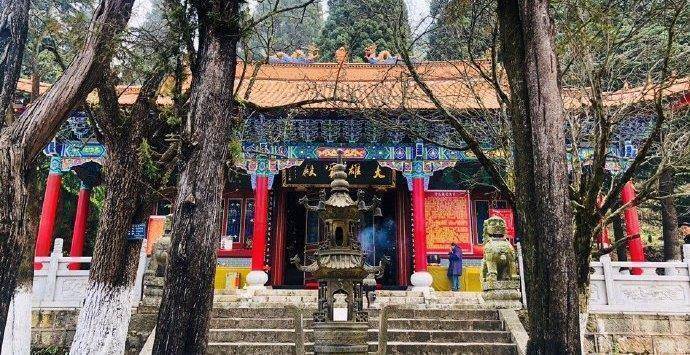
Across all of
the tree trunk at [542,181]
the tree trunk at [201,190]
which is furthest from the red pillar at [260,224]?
the tree trunk at [542,181]

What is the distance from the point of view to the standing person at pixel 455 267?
11.7 m

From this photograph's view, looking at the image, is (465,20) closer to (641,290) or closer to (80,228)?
(641,290)

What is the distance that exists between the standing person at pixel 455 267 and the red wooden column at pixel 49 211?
9.33 metres

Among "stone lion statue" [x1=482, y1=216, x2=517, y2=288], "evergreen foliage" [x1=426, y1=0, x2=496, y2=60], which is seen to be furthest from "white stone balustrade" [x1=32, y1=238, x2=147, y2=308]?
"evergreen foliage" [x1=426, y1=0, x2=496, y2=60]

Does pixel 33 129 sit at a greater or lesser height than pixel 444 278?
greater

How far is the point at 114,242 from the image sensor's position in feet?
16.7

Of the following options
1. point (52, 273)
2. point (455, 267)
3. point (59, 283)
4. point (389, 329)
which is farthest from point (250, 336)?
point (455, 267)

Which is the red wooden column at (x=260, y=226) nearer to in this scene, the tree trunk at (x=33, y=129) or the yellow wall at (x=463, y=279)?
the yellow wall at (x=463, y=279)

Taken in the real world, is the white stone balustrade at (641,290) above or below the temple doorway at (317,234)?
below

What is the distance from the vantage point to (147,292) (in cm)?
795

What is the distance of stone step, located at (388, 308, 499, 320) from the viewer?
25.3ft

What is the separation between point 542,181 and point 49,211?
457 inches

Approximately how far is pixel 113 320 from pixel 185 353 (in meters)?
2.13

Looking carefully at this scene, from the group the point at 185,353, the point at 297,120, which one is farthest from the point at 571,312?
the point at 297,120
